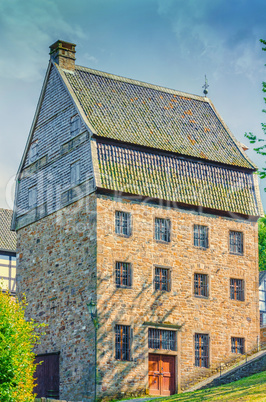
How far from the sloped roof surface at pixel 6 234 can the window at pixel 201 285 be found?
2124 centimetres

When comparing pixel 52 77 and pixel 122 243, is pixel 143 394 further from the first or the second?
pixel 52 77

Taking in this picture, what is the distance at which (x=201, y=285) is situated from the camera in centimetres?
4600

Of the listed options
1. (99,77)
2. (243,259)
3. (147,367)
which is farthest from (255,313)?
(99,77)

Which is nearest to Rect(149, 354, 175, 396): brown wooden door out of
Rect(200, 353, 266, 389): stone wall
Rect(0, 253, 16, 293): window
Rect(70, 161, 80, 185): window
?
Rect(200, 353, 266, 389): stone wall

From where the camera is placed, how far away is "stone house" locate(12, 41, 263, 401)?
42.6m

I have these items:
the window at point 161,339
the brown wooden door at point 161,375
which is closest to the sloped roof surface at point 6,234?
the window at point 161,339

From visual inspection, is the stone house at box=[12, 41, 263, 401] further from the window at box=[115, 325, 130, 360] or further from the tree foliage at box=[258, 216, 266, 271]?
the tree foliage at box=[258, 216, 266, 271]

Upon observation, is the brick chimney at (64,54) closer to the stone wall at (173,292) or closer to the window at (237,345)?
the stone wall at (173,292)

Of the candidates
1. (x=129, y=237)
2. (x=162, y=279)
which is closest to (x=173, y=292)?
(x=162, y=279)

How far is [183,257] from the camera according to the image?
45.6 metres

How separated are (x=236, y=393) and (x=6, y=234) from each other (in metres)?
34.7

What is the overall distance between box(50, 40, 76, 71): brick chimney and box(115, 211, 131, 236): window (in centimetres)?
920

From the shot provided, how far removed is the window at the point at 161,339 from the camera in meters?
43.5

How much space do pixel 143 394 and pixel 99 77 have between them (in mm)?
17210
